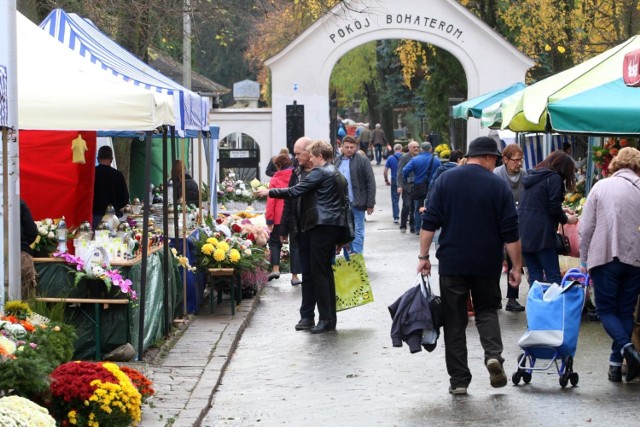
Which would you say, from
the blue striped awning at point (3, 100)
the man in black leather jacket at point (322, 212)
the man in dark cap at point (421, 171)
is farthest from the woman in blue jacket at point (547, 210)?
the man in dark cap at point (421, 171)

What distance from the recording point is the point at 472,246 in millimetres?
8148

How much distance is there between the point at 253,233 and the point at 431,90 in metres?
23.2

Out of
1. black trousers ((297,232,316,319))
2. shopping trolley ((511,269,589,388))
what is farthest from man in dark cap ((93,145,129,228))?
shopping trolley ((511,269,589,388))

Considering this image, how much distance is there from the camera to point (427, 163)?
73.2 feet

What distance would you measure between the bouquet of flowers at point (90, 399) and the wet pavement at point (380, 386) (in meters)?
1.08

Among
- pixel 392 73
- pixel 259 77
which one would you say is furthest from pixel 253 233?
pixel 259 77

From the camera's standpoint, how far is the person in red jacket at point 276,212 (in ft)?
49.0

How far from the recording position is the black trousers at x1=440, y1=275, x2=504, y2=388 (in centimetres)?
821

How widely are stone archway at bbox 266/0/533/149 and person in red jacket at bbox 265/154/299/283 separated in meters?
14.2

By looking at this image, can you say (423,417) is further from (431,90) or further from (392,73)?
(392,73)

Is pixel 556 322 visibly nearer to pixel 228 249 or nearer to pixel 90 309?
pixel 90 309

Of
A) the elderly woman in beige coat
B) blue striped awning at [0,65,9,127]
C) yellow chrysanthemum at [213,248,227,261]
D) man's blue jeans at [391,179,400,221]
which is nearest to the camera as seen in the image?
blue striped awning at [0,65,9,127]

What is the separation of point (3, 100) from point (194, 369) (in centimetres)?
321

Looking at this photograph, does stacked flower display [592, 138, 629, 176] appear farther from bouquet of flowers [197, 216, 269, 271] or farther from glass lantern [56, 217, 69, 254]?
glass lantern [56, 217, 69, 254]
